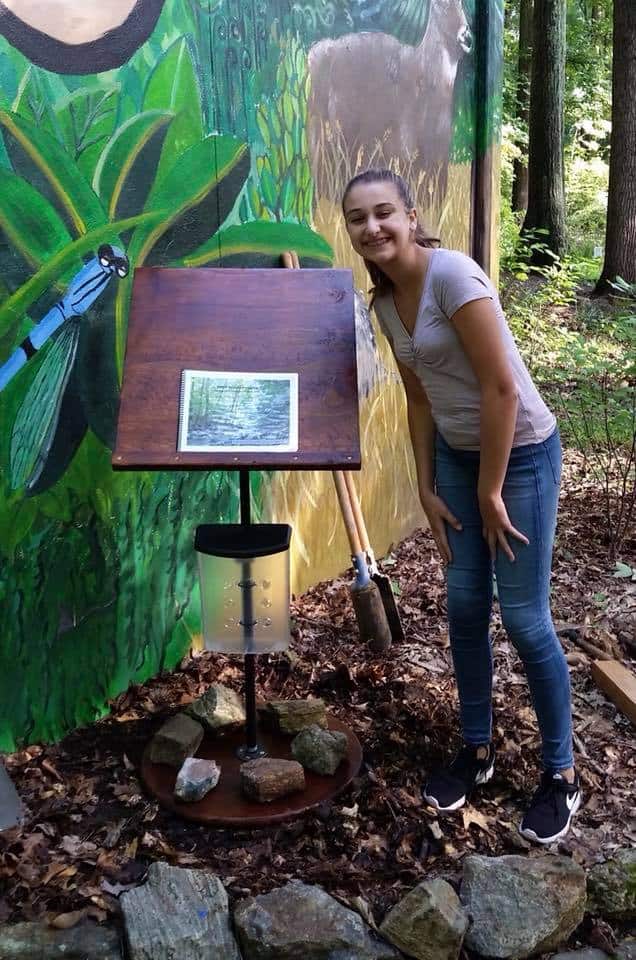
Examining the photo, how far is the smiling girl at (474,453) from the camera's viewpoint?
8.11 feet

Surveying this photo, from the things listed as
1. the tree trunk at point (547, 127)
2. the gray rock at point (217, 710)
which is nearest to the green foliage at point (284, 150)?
the gray rock at point (217, 710)

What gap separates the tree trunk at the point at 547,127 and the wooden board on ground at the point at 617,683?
10.2 meters

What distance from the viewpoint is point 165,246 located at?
3.39m

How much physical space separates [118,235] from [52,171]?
33 centimetres

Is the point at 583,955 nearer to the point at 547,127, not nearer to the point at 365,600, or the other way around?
the point at 365,600

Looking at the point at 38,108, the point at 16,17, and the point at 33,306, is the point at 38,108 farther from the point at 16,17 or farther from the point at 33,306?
the point at 33,306

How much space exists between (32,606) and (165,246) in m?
1.40

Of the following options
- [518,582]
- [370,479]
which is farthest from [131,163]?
[370,479]

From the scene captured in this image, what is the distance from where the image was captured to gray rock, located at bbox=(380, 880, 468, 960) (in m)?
2.39

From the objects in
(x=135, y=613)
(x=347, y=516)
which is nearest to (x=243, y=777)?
(x=135, y=613)

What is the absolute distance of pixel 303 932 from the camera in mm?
2406

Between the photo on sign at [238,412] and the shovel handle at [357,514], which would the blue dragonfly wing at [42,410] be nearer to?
the photo on sign at [238,412]

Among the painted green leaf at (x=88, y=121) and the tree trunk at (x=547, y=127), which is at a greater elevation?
the tree trunk at (x=547, y=127)

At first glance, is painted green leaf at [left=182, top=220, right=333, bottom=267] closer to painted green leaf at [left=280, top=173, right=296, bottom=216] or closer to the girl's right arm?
painted green leaf at [left=280, top=173, right=296, bottom=216]
